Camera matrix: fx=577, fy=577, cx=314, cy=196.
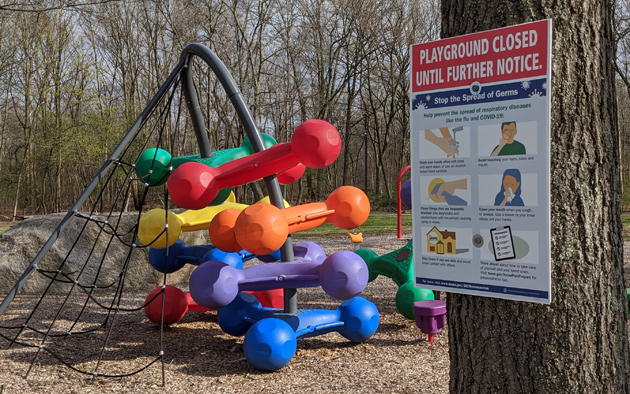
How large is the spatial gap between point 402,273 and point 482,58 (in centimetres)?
406

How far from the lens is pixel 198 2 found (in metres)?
20.4

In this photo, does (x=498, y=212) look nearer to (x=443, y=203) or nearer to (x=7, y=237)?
(x=443, y=203)

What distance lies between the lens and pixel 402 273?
5.90 meters

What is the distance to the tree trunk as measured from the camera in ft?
6.62

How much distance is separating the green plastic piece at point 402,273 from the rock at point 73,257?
3514mm

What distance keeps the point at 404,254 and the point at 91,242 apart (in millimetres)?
4681

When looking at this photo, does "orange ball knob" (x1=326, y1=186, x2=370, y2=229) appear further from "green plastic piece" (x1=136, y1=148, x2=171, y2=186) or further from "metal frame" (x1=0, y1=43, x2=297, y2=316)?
"green plastic piece" (x1=136, y1=148, x2=171, y2=186)

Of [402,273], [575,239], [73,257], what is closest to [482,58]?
[575,239]

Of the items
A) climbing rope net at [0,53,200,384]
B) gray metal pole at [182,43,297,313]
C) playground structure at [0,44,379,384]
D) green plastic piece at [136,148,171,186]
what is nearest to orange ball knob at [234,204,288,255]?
playground structure at [0,44,379,384]

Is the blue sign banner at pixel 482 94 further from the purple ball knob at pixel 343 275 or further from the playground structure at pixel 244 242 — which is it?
the purple ball knob at pixel 343 275

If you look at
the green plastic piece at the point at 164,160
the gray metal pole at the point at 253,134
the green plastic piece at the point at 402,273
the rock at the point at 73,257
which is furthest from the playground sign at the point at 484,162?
the rock at the point at 73,257

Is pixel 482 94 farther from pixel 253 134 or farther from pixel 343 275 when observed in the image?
pixel 253 134

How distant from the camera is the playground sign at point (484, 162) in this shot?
197cm

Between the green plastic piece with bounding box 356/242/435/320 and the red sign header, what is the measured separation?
362 centimetres
